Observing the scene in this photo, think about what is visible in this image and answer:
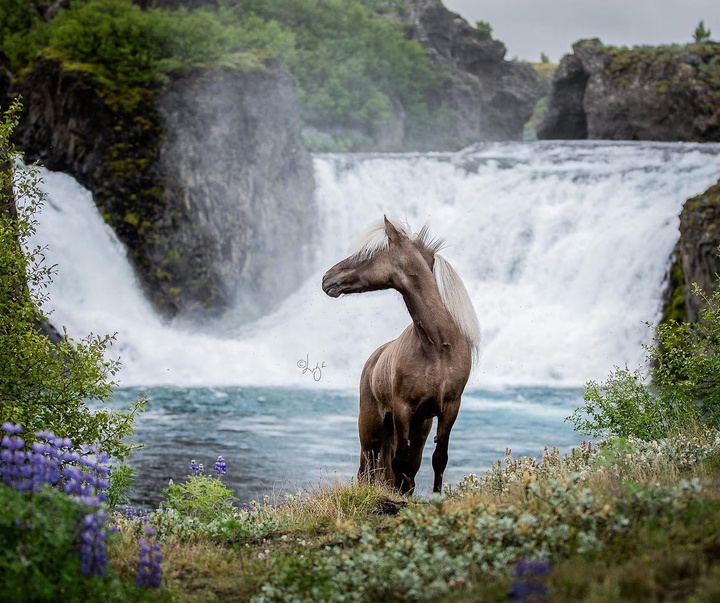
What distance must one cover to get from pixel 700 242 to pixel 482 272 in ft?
31.2

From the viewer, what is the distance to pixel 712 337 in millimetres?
8406

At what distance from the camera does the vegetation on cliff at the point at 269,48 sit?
25266 millimetres

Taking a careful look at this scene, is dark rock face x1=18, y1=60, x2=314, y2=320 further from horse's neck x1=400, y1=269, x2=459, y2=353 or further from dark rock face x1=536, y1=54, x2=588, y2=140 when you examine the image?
dark rock face x1=536, y1=54, x2=588, y2=140

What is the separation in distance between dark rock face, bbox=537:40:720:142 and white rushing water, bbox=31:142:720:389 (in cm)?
790

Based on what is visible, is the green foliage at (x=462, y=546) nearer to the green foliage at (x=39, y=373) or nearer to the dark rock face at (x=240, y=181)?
the green foliage at (x=39, y=373)

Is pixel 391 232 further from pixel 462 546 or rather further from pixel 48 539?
pixel 48 539

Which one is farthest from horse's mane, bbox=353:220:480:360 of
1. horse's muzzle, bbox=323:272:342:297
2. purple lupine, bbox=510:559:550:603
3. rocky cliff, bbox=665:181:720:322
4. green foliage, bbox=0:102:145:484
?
rocky cliff, bbox=665:181:720:322

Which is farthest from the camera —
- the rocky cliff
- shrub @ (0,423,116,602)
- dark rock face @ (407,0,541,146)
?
dark rock face @ (407,0,541,146)

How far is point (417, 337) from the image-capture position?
255 inches

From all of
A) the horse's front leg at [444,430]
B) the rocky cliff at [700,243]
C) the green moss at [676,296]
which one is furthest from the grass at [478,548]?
the green moss at [676,296]

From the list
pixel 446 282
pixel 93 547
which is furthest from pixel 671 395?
pixel 93 547

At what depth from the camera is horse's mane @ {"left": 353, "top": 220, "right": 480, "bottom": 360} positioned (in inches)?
255

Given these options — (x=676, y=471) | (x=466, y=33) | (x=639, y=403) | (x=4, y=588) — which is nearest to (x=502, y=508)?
(x=676, y=471)

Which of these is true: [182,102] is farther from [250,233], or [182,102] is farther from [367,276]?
[367,276]
